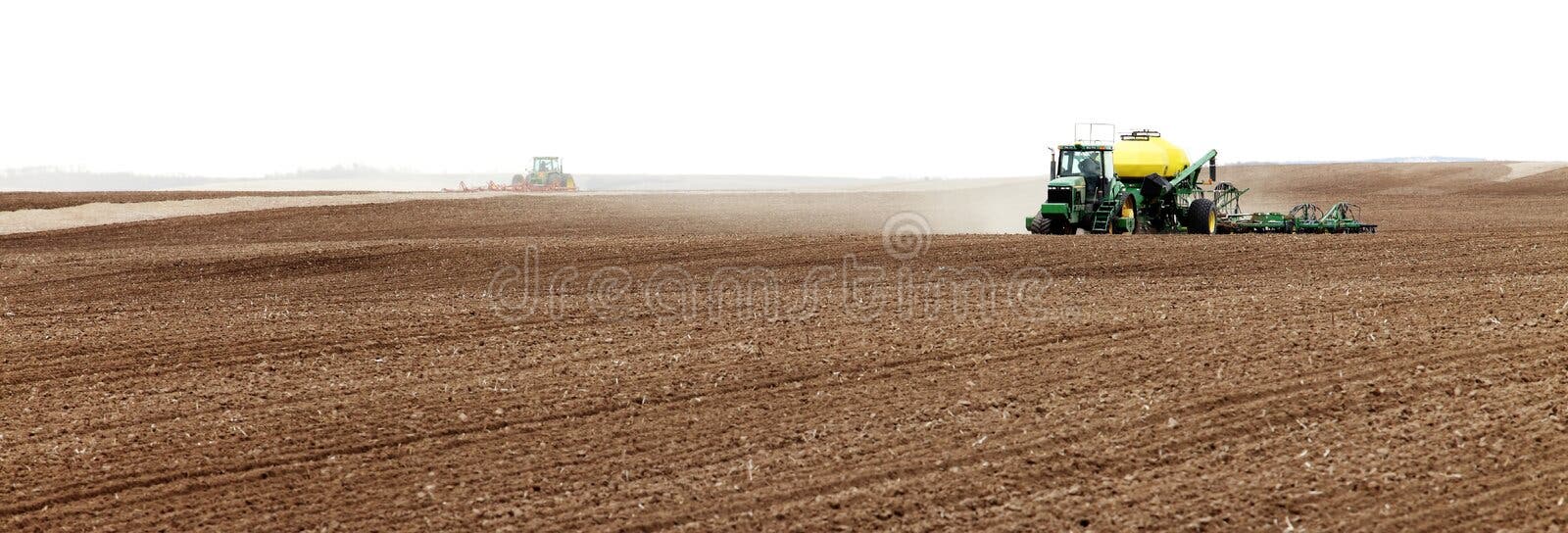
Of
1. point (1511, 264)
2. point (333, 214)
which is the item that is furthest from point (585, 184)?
point (1511, 264)

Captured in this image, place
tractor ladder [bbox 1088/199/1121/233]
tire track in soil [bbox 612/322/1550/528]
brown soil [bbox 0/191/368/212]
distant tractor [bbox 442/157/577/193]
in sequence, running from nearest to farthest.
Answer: tire track in soil [bbox 612/322/1550/528] → tractor ladder [bbox 1088/199/1121/233] → brown soil [bbox 0/191/368/212] → distant tractor [bbox 442/157/577/193]

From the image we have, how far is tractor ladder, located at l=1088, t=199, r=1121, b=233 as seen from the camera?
2105 centimetres

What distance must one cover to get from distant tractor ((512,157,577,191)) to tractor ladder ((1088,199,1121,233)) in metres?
40.7

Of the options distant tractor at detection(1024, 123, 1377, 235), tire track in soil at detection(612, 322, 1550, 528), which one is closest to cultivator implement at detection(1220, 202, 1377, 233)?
distant tractor at detection(1024, 123, 1377, 235)

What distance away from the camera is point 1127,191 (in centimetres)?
2167

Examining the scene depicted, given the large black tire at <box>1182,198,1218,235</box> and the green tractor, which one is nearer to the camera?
the green tractor

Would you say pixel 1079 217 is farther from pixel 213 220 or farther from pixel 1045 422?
pixel 213 220

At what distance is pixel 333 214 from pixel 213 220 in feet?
8.82

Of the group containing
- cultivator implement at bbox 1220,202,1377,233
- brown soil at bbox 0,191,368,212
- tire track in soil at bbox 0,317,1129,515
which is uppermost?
brown soil at bbox 0,191,368,212

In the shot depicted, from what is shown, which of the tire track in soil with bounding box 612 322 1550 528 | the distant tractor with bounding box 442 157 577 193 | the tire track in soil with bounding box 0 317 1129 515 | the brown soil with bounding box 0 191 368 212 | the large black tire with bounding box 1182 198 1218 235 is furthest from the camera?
Answer: the distant tractor with bounding box 442 157 577 193

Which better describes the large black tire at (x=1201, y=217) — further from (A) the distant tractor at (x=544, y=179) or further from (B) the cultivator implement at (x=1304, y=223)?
(A) the distant tractor at (x=544, y=179)

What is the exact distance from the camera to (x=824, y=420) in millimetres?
7961

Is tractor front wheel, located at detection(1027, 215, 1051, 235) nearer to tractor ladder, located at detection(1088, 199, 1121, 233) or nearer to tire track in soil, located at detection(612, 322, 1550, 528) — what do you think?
tractor ladder, located at detection(1088, 199, 1121, 233)

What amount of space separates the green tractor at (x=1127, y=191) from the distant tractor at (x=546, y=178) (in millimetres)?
39580
